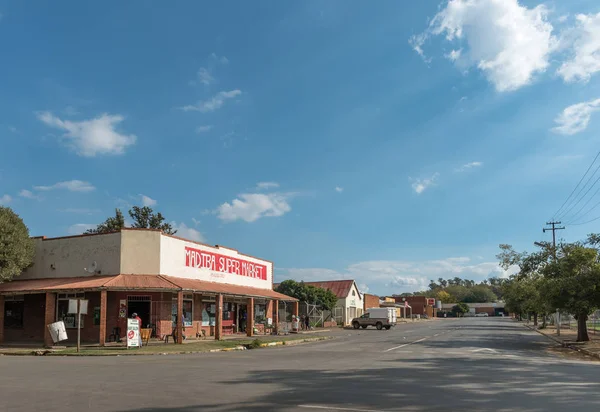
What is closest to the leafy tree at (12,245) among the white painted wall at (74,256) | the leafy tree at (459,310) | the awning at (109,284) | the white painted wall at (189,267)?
the awning at (109,284)

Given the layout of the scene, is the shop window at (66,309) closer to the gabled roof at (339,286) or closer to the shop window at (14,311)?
the shop window at (14,311)

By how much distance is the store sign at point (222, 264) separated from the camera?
111 feet

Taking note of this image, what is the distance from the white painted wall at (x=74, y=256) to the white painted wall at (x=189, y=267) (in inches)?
104

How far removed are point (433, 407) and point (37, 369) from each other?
41.5 feet

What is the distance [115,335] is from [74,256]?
583 centimetres

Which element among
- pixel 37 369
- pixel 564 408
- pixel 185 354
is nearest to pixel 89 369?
pixel 37 369

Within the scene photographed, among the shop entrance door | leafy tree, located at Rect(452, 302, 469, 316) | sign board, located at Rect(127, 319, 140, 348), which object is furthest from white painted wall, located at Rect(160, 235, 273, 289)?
leafy tree, located at Rect(452, 302, 469, 316)

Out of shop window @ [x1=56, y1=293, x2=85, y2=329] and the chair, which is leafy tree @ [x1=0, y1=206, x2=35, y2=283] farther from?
the chair

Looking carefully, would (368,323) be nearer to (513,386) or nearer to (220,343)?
→ (220,343)

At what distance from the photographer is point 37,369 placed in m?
16.5

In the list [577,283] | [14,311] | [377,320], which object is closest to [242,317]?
[14,311]

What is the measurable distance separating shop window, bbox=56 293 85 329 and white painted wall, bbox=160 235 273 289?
5.02 meters

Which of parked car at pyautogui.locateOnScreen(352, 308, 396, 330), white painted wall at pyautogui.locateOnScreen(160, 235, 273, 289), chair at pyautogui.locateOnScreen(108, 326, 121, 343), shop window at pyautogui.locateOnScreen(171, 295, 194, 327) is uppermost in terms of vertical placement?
white painted wall at pyautogui.locateOnScreen(160, 235, 273, 289)

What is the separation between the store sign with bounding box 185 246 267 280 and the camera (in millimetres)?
33812
